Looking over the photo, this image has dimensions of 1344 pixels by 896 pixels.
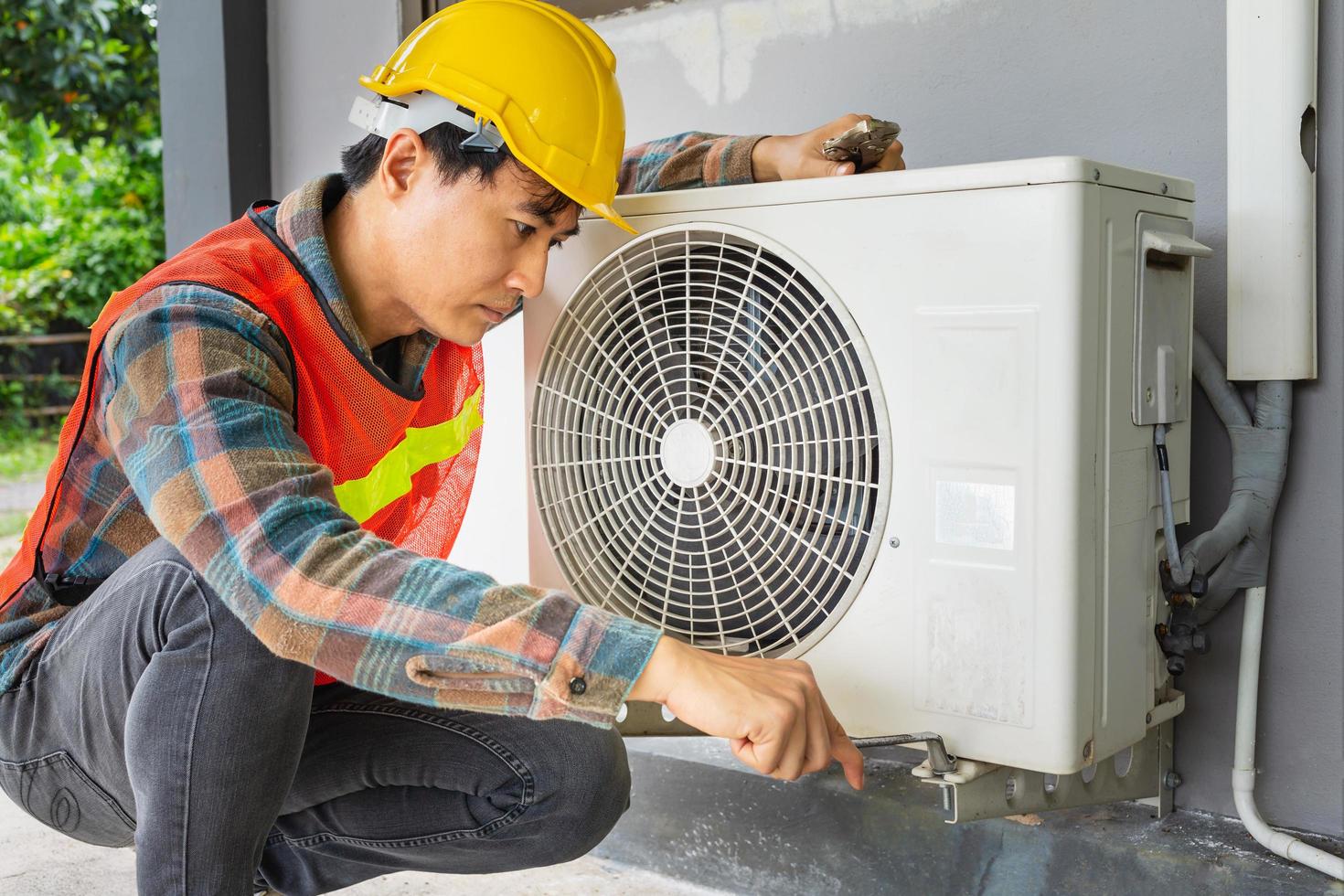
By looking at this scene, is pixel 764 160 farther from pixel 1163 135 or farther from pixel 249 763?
pixel 249 763

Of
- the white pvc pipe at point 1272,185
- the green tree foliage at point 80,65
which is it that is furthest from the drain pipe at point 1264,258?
the green tree foliage at point 80,65

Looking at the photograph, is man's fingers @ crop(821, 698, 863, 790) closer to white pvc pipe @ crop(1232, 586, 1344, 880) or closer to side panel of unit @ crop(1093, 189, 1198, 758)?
side panel of unit @ crop(1093, 189, 1198, 758)

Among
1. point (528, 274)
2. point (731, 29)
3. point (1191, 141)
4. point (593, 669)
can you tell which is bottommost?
point (593, 669)

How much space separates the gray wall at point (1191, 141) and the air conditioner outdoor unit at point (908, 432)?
0.21 m

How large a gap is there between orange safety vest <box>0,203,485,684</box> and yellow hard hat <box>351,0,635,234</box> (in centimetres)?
20

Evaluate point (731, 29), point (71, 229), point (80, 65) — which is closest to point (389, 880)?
point (731, 29)

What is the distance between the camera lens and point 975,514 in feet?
3.69

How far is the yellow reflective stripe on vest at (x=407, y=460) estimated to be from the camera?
1302 millimetres

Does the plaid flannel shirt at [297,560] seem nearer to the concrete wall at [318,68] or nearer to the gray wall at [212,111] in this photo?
the concrete wall at [318,68]

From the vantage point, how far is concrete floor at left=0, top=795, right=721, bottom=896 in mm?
1720

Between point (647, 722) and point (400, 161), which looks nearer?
point (400, 161)

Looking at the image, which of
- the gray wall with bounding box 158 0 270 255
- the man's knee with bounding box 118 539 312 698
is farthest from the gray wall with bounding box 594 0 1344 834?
the gray wall with bounding box 158 0 270 255

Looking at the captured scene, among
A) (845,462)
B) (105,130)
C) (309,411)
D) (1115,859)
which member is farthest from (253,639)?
(105,130)

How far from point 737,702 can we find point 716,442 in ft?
1.33
